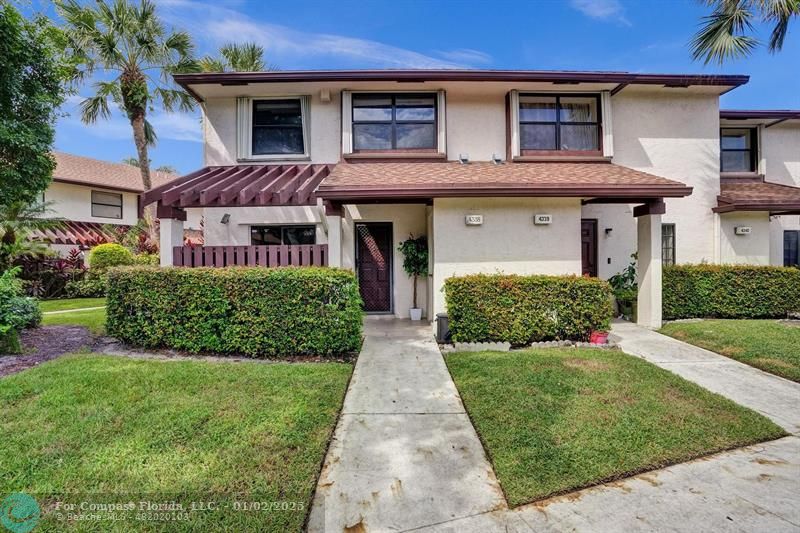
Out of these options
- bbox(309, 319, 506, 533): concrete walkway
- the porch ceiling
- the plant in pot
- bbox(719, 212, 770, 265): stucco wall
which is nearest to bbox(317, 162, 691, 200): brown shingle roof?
the porch ceiling

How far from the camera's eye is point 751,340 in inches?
293

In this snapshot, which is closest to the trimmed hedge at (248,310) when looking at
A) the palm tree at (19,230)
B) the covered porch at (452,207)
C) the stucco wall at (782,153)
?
the covered porch at (452,207)

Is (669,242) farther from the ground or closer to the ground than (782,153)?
closer to the ground

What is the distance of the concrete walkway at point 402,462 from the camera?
282 centimetres

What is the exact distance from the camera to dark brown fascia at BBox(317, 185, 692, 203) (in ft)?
25.4

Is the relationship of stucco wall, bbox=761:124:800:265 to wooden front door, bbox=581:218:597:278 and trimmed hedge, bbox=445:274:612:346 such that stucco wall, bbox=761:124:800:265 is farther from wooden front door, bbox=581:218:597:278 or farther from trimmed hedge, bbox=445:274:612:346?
trimmed hedge, bbox=445:274:612:346

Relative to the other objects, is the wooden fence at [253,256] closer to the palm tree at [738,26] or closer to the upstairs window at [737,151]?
the palm tree at [738,26]

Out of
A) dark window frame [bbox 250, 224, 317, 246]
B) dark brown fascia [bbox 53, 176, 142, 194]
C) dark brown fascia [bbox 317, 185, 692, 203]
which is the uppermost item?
dark brown fascia [bbox 53, 176, 142, 194]

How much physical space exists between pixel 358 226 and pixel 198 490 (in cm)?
836

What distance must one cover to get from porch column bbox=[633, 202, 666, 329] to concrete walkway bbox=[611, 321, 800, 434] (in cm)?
85

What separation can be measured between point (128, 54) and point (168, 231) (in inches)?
467

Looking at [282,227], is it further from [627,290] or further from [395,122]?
[627,290]

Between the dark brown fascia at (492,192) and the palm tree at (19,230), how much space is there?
13611mm

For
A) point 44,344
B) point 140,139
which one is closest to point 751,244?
point 44,344
